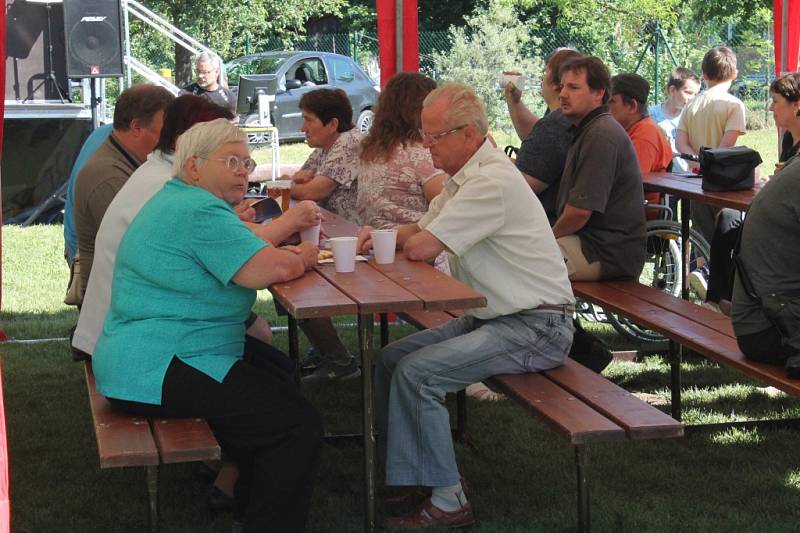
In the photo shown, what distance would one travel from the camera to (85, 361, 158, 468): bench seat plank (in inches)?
118

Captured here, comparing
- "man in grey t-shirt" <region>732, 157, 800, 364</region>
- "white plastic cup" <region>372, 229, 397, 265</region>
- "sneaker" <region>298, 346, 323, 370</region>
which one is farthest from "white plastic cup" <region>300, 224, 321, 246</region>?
"sneaker" <region>298, 346, 323, 370</region>

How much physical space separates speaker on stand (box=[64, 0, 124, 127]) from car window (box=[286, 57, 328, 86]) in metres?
8.25

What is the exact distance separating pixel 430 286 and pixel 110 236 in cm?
109

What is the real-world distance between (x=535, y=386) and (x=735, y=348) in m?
0.84

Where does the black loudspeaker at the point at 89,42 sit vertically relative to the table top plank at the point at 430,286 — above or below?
above

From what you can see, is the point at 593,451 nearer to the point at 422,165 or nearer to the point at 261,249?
the point at 422,165

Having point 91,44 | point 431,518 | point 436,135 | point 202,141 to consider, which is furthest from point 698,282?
point 91,44

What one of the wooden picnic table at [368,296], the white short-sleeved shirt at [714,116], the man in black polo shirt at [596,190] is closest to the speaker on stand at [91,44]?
the white short-sleeved shirt at [714,116]

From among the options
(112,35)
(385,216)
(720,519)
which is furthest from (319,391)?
(112,35)

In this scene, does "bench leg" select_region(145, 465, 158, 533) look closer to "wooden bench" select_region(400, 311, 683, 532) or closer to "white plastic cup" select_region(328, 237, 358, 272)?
"white plastic cup" select_region(328, 237, 358, 272)

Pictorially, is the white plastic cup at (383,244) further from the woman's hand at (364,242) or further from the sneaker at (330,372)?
the sneaker at (330,372)

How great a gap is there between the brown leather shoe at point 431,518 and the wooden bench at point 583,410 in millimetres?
367

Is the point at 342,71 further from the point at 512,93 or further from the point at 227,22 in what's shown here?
the point at 512,93

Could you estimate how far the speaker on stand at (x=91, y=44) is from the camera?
11684mm
